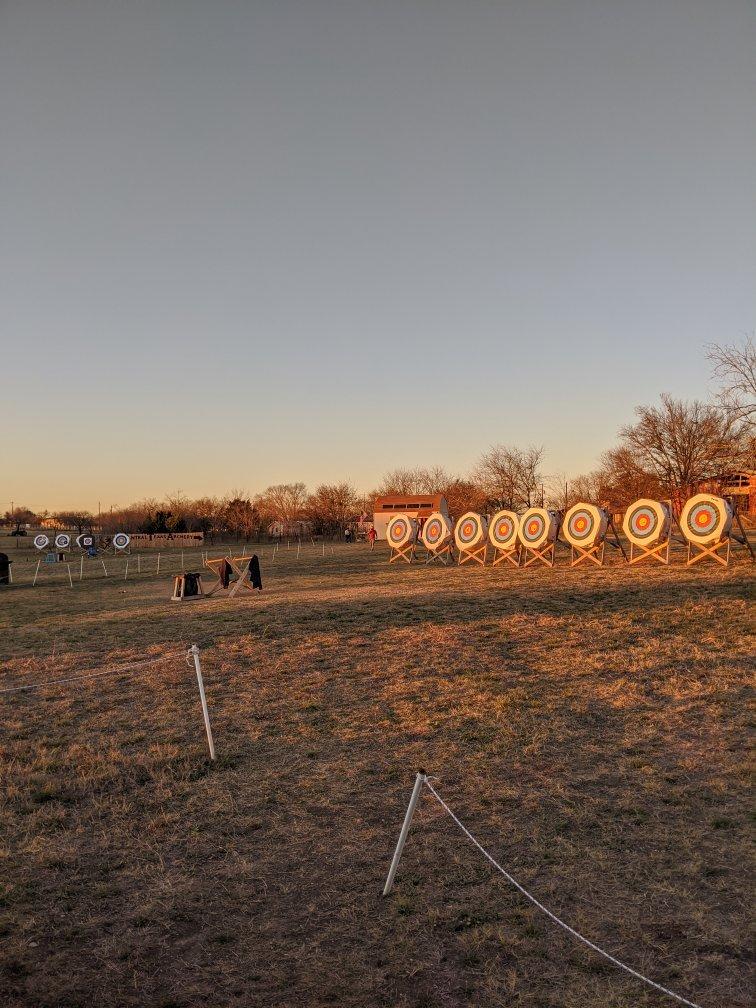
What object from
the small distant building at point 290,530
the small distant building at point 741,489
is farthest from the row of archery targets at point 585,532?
the small distant building at point 290,530

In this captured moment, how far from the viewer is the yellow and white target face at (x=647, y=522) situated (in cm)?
2389

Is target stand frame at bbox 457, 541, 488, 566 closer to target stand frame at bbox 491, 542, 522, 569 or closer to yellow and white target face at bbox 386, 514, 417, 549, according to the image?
target stand frame at bbox 491, 542, 522, 569

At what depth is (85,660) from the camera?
1255cm

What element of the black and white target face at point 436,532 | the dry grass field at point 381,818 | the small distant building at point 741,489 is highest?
the small distant building at point 741,489

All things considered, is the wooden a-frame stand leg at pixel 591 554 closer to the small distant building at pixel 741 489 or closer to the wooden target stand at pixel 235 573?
the small distant building at pixel 741 489

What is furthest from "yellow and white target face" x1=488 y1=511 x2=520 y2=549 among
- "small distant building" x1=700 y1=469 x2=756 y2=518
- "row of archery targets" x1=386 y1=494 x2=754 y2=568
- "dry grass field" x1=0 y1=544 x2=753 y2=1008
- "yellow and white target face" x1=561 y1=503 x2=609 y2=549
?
"dry grass field" x1=0 y1=544 x2=753 y2=1008

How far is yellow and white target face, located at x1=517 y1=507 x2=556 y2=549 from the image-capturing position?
26297 mm

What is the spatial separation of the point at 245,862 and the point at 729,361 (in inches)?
1001

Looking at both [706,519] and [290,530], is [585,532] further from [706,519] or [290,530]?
[290,530]

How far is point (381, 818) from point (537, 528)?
22.4 meters

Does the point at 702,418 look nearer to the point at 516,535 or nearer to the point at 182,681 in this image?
the point at 516,535

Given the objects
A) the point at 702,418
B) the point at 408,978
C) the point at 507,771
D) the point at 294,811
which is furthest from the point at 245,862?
the point at 702,418

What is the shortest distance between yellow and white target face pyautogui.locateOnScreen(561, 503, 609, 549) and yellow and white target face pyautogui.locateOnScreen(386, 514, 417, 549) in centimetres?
832

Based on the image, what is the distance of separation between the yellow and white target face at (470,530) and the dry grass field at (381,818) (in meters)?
15.2
